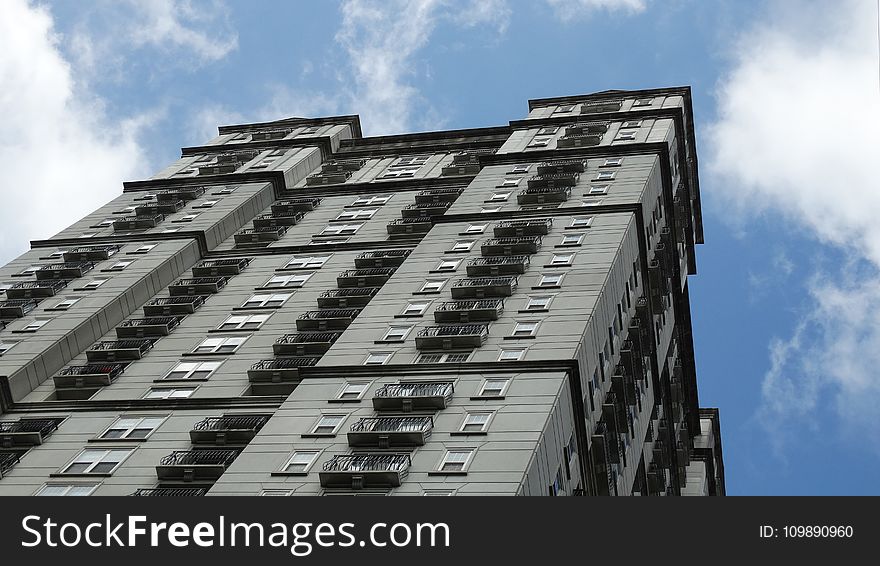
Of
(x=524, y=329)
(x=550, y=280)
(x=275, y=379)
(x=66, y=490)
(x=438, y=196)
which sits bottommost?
(x=66, y=490)

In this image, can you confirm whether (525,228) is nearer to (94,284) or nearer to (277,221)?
(277,221)

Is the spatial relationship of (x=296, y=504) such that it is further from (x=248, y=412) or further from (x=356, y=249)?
(x=356, y=249)

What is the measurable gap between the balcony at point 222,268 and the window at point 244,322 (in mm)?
6304

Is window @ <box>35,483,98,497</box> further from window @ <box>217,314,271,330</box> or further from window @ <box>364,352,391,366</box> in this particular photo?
window @ <box>217,314,271,330</box>

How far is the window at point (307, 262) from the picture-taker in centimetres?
6588

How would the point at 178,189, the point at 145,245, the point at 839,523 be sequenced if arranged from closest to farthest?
the point at 839,523, the point at 145,245, the point at 178,189

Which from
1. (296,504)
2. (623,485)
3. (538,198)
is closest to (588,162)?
(538,198)

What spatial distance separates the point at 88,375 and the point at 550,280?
20920 mm

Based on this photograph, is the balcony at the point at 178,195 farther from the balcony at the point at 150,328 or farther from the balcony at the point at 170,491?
the balcony at the point at 170,491

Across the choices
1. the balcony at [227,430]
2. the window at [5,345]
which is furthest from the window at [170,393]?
the window at [5,345]

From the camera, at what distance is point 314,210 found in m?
76.9

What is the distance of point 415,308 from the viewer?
52.7 m

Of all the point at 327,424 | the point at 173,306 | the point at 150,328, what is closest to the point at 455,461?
the point at 327,424

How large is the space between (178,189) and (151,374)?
28.8 metres
